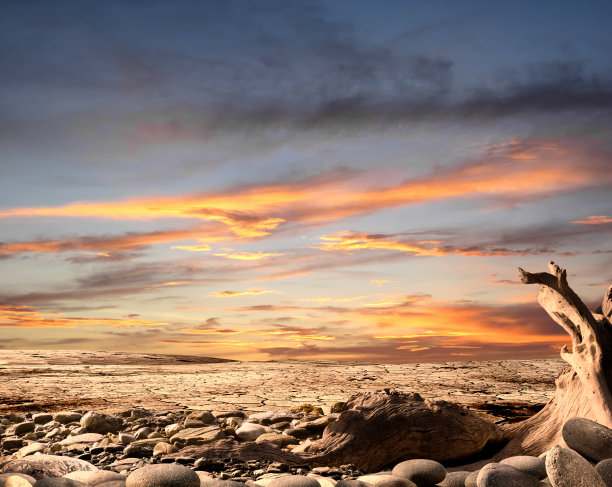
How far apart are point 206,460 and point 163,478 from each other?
1.29 metres

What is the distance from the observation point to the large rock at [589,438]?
186 inches

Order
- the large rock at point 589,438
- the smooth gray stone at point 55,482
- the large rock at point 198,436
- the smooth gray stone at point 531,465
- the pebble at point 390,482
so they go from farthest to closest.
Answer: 1. the large rock at point 198,436
2. the large rock at point 589,438
3. the smooth gray stone at point 531,465
4. the pebble at point 390,482
5. the smooth gray stone at point 55,482

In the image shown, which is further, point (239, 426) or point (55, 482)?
point (239, 426)

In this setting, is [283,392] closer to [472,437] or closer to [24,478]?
[472,437]

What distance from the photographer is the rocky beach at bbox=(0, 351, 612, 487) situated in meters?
4.10

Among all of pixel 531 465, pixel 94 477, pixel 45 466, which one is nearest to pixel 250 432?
pixel 45 466

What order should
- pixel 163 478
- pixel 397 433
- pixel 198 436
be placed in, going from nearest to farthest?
pixel 163 478, pixel 397 433, pixel 198 436

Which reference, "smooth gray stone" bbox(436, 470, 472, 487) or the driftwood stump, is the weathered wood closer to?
the driftwood stump

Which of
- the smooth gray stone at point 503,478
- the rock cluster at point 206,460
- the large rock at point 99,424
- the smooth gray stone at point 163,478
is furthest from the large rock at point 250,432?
the smooth gray stone at point 503,478

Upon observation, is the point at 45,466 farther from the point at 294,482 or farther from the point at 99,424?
the point at 99,424

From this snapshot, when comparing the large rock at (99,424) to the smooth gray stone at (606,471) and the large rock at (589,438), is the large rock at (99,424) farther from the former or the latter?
the smooth gray stone at (606,471)

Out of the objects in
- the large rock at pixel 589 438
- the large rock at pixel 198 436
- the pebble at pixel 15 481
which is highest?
the large rock at pixel 589 438

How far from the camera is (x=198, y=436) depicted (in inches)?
238

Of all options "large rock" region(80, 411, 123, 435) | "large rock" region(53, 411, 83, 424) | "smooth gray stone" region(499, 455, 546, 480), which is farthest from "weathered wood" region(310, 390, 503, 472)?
"large rock" region(53, 411, 83, 424)
